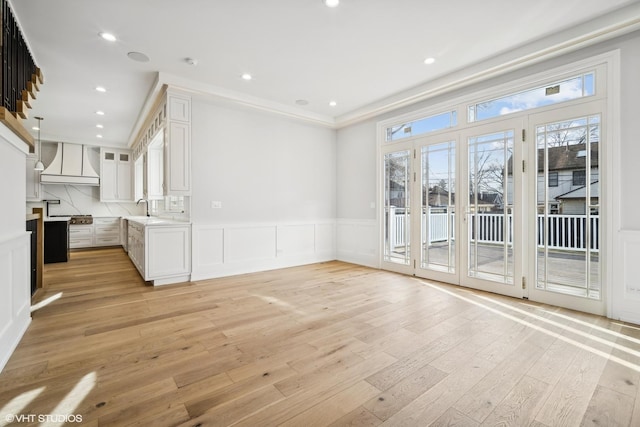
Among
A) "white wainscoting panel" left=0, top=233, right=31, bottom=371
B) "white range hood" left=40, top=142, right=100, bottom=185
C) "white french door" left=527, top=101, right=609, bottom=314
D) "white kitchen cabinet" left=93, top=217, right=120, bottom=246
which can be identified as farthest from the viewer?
"white kitchen cabinet" left=93, top=217, right=120, bottom=246

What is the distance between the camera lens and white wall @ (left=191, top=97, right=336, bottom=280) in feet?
15.7

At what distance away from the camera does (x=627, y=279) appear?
2959mm

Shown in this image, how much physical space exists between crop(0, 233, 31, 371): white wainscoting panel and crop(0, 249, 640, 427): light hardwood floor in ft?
0.37

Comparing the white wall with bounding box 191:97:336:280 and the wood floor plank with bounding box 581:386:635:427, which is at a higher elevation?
the white wall with bounding box 191:97:336:280

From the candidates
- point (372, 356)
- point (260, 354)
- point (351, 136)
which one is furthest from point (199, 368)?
point (351, 136)

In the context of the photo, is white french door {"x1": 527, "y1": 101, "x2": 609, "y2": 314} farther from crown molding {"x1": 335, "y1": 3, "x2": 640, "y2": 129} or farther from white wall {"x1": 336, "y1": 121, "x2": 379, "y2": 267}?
white wall {"x1": 336, "y1": 121, "x2": 379, "y2": 267}

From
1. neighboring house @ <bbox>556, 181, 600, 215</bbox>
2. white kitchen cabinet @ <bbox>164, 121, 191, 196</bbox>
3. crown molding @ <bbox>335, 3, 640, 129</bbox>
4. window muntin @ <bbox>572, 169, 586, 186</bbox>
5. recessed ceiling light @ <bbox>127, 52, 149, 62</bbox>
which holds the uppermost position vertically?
recessed ceiling light @ <bbox>127, 52, 149, 62</bbox>

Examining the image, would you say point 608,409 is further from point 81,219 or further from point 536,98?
point 81,219

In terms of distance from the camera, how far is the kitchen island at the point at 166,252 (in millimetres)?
4297

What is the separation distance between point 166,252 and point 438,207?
429 cm

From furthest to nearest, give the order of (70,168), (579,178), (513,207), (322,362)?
(70,168) → (513,207) → (579,178) → (322,362)

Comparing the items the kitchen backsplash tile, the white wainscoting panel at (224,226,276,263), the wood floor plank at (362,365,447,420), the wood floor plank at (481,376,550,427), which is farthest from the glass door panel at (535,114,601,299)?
the kitchen backsplash tile

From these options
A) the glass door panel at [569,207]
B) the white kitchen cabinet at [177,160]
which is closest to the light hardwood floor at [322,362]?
the glass door panel at [569,207]

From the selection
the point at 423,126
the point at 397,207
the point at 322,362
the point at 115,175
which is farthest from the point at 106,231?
the point at 423,126
